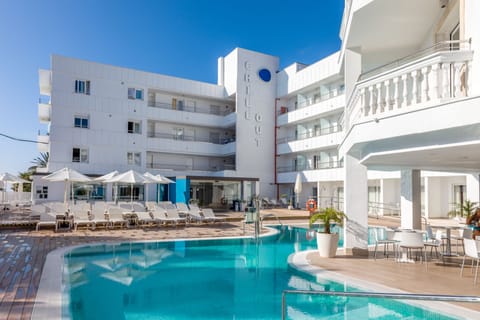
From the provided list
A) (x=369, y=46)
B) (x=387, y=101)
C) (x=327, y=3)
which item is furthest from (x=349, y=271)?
(x=327, y=3)

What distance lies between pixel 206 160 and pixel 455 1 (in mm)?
28360

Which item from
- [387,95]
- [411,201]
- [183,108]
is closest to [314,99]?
[183,108]

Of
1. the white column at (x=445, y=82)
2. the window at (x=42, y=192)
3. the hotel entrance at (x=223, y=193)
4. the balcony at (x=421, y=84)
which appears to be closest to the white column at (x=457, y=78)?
the balcony at (x=421, y=84)

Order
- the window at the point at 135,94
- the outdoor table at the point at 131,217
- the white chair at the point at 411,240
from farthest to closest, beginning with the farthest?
the window at the point at 135,94
the outdoor table at the point at 131,217
the white chair at the point at 411,240

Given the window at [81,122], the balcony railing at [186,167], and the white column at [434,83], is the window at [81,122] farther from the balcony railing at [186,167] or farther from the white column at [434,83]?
the white column at [434,83]

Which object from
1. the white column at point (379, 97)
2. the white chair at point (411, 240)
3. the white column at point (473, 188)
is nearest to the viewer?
the white column at point (379, 97)

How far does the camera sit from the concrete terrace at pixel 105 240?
630cm

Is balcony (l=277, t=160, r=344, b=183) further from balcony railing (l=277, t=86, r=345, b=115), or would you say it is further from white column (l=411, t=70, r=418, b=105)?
white column (l=411, t=70, r=418, b=105)

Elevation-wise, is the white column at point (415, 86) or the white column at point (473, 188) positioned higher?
the white column at point (415, 86)

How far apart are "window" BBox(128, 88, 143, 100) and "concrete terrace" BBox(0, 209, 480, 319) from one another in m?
18.0

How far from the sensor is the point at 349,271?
812 cm

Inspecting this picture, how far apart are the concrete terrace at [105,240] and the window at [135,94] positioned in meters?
18.0

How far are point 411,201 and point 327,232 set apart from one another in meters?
4.63

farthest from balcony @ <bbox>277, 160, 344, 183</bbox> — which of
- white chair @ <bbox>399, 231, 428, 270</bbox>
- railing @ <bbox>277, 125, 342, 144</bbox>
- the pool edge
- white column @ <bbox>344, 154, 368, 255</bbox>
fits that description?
white chair @ <bbox>399, 231, 428, 270</bbox>
